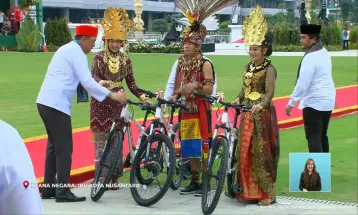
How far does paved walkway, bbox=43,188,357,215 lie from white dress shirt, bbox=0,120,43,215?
4.51 meters

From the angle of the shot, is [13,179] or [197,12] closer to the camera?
[13,179]

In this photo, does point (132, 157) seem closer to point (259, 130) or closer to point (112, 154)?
point (112, 154)

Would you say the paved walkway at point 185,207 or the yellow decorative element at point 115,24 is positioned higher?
the yellow decorative element at point 115,24

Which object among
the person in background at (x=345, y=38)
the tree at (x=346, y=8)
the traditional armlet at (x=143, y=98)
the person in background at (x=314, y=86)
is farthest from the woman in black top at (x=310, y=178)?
the tree at (x=346, y=8)

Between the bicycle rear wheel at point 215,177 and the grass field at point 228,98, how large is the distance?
3.95ft

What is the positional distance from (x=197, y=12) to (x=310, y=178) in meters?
2.02

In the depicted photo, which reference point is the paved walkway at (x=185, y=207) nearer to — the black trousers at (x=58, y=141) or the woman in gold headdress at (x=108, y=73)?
the black trousers at (x=58, y=141)

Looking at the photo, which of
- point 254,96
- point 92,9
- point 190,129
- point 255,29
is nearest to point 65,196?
point 190,129

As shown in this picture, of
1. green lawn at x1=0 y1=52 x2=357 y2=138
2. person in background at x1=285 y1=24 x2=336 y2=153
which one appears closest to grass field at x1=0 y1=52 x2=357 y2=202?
green lawn at x1=0 y1=52 x2=357 y2=138

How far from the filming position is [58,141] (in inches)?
261

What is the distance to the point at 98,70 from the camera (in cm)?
722

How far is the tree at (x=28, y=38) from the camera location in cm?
3238

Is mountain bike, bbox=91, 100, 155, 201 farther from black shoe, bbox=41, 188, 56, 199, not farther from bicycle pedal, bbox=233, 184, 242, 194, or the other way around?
bicycle pedal, bbox=233, 184, 242, 194

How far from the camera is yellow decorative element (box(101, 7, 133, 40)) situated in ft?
23.8
